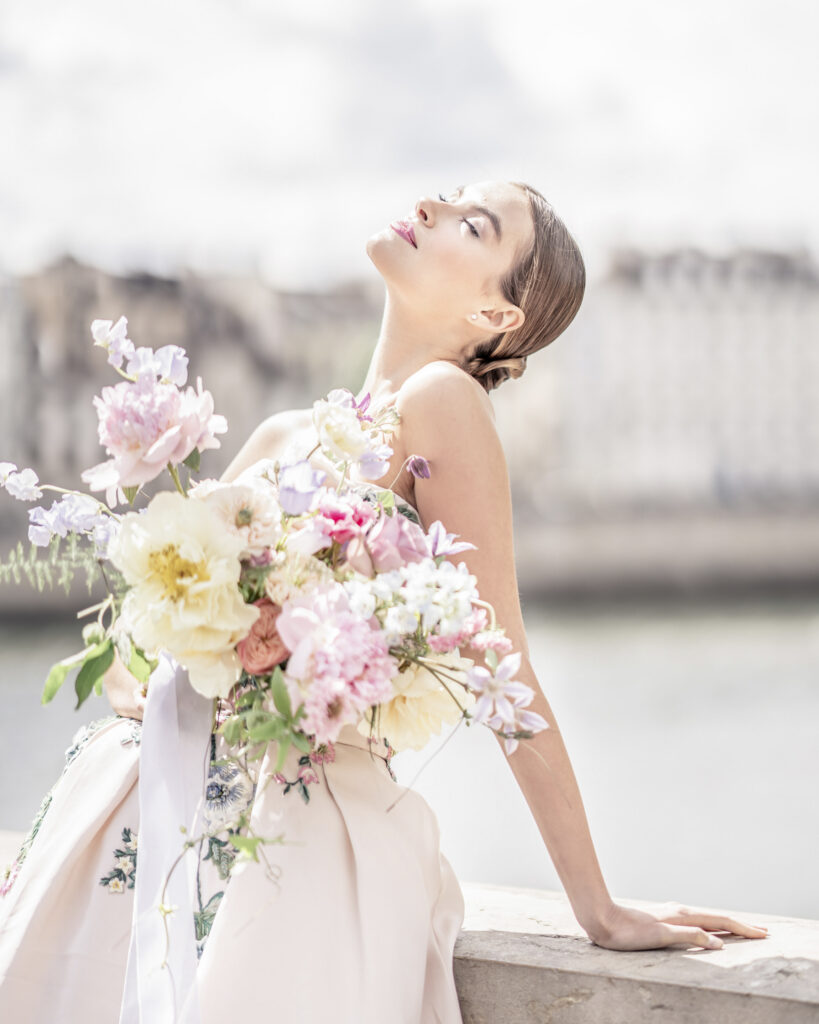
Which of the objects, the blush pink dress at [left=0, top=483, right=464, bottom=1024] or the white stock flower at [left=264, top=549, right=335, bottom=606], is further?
the blush pink dress at [left=0, top=483, right=464, bottom=1024]

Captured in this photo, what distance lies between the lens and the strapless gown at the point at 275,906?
4.76ft

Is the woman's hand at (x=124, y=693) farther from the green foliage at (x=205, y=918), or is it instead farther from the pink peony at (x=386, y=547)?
the pink peony at (x=386, y=547)

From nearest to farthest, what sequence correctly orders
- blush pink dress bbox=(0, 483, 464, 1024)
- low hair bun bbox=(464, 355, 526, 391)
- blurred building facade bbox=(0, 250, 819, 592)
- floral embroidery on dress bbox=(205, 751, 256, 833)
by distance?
1. blush pink dress bbox=(0, 483, 464, 1024)
2. floral embroidery on dress bbox=(205, 751, 256, 833)
3. low hair bun bbox=(464, 355, 526, 391)
4. blurred building facade bbox=(0, 250, 819, 592)

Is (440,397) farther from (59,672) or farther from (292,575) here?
(59,672)

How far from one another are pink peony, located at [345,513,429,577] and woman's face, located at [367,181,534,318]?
738 millimetres

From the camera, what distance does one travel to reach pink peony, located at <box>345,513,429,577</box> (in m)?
1.36

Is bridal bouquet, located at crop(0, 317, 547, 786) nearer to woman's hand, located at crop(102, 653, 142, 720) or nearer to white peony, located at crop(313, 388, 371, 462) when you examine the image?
white peony, located at crop(313, 388, 371, 462)

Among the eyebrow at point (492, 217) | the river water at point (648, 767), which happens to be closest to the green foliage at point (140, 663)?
the eyebrow at point (492, 217)

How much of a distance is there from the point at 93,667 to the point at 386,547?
1.20 feet

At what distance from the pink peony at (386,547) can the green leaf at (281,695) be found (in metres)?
0.19

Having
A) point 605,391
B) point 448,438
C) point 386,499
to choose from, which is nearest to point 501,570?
point 448,438

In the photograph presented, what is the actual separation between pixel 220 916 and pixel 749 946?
2.58 ft

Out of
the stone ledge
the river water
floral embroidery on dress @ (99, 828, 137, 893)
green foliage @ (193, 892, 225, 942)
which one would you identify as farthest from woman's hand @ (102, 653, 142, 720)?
the river water

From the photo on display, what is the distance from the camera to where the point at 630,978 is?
5.23ft
